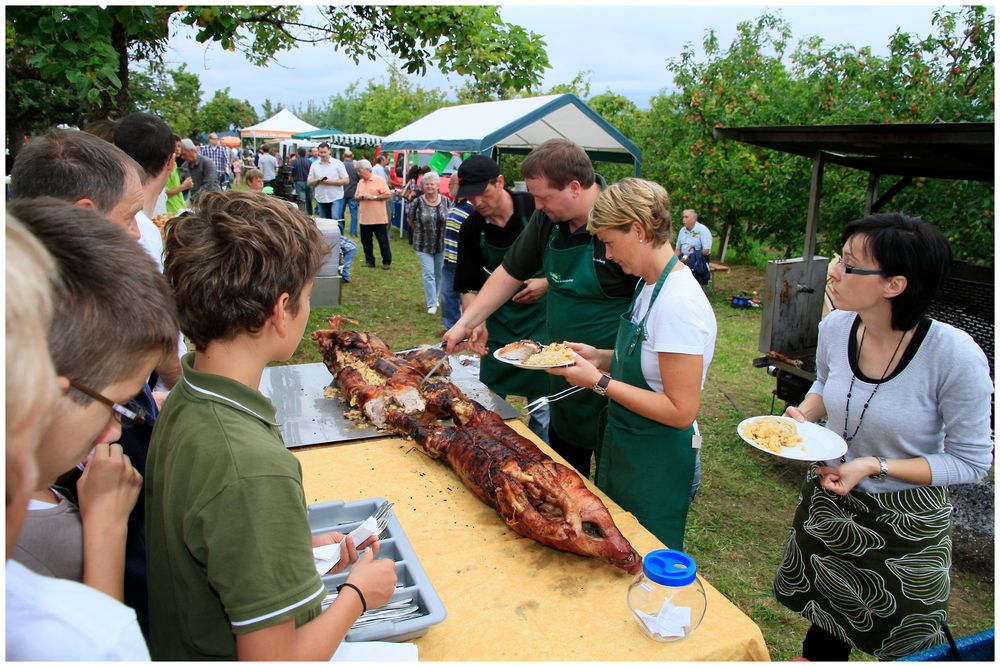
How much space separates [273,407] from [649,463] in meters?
1.73

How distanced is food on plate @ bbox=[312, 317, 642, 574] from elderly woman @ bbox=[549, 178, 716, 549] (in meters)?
0.40

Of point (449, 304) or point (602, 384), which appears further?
point (449, 304)

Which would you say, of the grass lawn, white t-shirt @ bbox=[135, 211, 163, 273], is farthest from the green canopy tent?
white t-shirt @ bbox=[135, 211, 163, 273]

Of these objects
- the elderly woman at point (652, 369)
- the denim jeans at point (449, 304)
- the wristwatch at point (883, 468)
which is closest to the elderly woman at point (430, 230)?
the denim jeans at point (449, 304)

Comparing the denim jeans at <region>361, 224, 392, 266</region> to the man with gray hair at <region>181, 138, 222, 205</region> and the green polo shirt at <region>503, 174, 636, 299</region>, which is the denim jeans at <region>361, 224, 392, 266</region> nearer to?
the man with gray hair at <region>181, 138, 222, 205</region>

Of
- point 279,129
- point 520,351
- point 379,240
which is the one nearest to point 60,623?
point 520,351

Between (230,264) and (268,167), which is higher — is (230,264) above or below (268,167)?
below

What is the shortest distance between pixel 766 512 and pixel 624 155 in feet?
27.7

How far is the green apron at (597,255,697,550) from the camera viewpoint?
2.66m

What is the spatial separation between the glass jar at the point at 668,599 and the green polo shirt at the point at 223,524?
0.94 m

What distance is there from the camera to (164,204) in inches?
291

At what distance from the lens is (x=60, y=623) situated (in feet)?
2.77

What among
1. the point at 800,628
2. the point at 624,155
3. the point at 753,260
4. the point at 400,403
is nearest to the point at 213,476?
the point at 400,403

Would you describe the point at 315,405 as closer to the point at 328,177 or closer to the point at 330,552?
the point at 330,552
